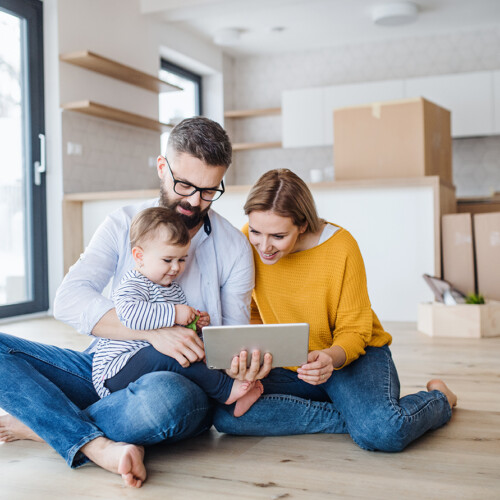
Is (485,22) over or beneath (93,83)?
over

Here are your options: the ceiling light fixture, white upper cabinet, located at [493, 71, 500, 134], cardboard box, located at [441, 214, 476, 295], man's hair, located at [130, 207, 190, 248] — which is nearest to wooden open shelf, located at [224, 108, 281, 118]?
the ceiling light fixture

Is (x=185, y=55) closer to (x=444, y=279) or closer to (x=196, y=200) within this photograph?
(x=444, y=279)

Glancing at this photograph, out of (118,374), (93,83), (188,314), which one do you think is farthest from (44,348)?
(93,83)

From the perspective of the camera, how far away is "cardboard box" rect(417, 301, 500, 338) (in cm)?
336

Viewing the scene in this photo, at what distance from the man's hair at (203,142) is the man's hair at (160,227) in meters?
0.16

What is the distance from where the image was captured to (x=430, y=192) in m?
3.84

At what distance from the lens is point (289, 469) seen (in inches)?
59.1

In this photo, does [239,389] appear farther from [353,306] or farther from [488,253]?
[488,253]

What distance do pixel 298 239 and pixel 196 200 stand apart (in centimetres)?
34

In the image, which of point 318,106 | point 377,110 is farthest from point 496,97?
point 377,110

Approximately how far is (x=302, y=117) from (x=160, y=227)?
522 centimetres

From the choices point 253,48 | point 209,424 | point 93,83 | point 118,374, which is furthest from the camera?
point 253,48

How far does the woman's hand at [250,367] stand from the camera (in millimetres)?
1455

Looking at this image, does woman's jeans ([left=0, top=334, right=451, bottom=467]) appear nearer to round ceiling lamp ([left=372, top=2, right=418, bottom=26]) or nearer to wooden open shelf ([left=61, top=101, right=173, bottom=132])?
wooden open shelf ([left=61, top=101, right=173, bottom=132])
